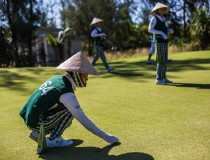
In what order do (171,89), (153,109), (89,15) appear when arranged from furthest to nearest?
1. (89,15)
2. (171,89)
3. (153,109)

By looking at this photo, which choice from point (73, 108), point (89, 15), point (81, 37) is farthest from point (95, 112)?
point (81, 37)

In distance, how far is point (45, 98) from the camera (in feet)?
12.7

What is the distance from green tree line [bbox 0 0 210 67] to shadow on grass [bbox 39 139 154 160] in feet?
59.2

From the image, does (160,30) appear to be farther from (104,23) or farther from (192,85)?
(104,23)

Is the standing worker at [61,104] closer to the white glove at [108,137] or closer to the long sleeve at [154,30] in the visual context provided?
the white glove at [108,137]

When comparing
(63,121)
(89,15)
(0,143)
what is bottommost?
(0,143)

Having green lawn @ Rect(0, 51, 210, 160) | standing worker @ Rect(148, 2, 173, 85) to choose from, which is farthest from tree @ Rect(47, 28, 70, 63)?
standing worker @ Rect(148, 2, 173, 85)

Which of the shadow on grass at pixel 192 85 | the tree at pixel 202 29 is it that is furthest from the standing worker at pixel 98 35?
the tree at pixel 202 29

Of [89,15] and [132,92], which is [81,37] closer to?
[89,15]

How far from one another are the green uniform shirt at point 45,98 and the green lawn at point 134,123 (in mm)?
441

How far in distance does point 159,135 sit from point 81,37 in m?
34.0

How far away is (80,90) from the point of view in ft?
27.9

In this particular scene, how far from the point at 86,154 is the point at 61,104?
60cm

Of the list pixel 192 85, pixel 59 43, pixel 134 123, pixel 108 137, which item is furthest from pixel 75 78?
pixel 59 43
